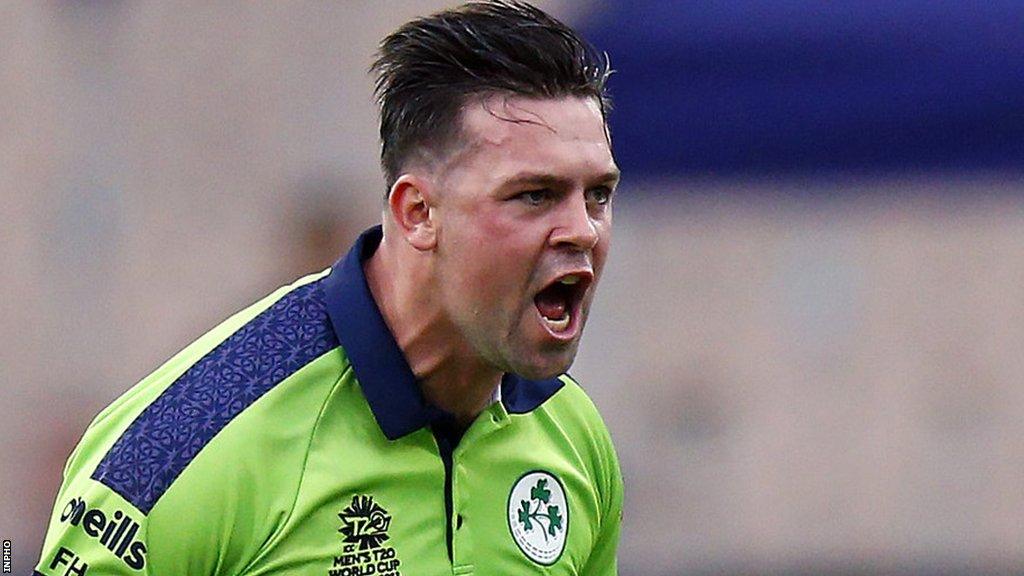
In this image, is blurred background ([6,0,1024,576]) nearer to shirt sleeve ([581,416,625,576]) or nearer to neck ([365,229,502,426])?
shirt sleeve ([581,416,625,576])

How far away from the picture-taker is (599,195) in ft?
10.5

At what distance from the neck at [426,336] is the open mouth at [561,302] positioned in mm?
153

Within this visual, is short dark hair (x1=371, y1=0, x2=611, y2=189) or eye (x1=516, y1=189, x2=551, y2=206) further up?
short dark hair (x1=371, y1=0, x2=611, y2=189)

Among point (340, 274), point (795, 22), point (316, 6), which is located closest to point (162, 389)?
point (340, 274)

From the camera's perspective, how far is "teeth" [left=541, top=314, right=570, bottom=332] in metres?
3.18

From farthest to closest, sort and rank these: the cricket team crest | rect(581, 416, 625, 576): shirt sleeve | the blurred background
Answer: the blurred background
rect(581, 416, 625, 576): shirt sleeve
the cricket team crest

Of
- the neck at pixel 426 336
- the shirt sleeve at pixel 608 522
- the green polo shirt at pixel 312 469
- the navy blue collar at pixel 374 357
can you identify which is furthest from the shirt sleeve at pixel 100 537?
the shirt sleeve at pixel 608 522

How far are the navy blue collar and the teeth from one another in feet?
0.81

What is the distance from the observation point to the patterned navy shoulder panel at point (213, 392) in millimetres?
3059

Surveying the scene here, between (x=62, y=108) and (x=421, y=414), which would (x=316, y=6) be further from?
(x=421, y=414)

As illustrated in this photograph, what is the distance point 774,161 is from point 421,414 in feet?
8.91

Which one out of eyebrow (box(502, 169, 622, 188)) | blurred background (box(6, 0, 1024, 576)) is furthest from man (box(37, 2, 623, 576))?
blurred background (box(6, 0, 1024, 576))

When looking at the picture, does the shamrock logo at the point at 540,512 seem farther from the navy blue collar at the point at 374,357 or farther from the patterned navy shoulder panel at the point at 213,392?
the patterned navy shoulder panel at the point at 213,392

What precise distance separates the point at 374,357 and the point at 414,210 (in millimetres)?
244
